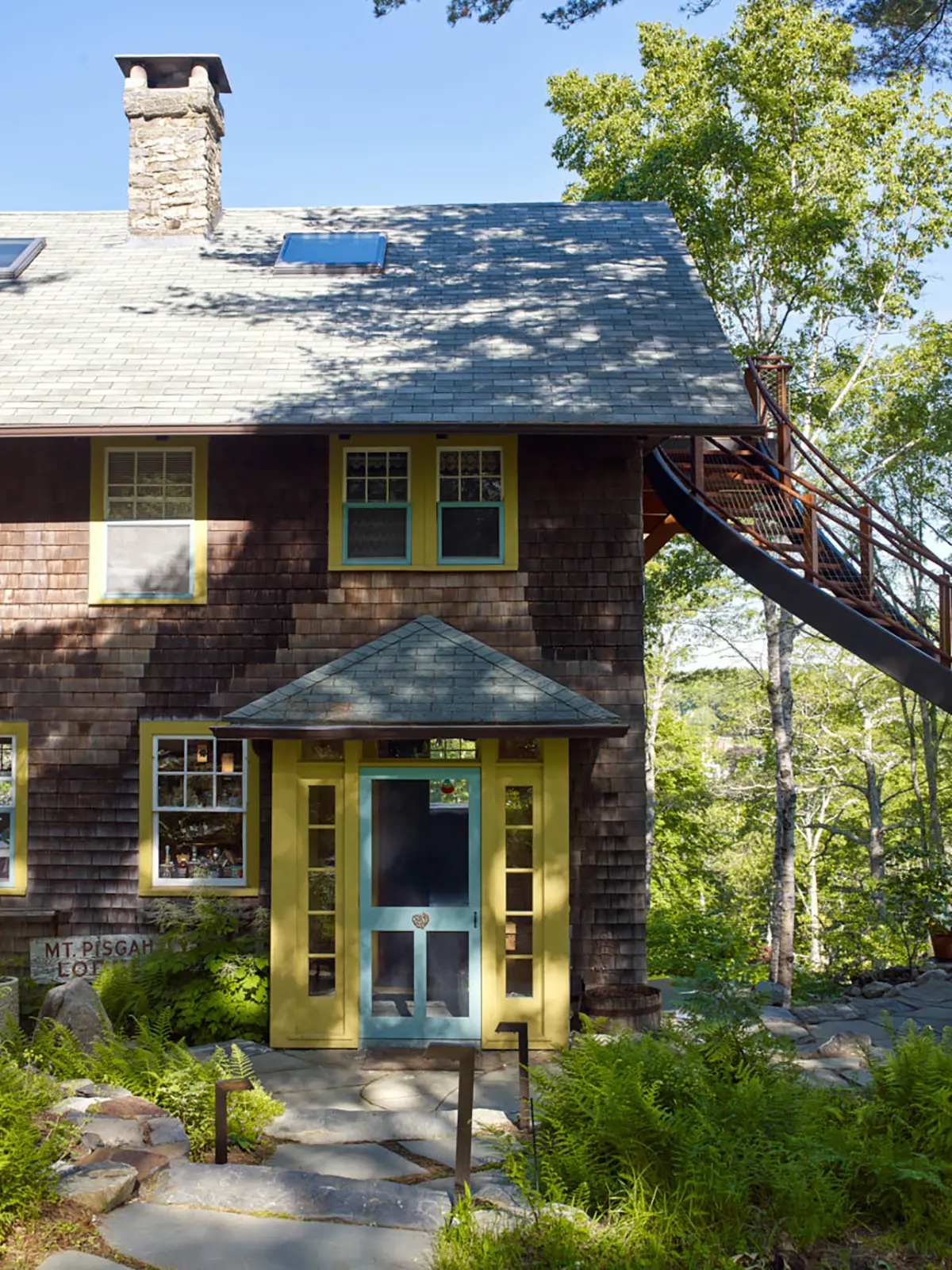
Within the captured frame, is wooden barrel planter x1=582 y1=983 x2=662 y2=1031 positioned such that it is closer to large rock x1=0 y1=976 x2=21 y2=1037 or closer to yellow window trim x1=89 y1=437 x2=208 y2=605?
large rock x1=0 y1=976 x2=21 y2=1037

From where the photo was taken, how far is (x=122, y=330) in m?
11.1

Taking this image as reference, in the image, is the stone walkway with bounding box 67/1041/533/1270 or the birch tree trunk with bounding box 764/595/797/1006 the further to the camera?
the birch tree trunk with bounding box 764/595/797/1006

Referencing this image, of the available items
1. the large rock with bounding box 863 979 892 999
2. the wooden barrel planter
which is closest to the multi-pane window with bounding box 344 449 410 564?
the wooden barrel planter

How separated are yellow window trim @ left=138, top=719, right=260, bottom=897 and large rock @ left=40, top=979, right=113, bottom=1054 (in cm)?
164

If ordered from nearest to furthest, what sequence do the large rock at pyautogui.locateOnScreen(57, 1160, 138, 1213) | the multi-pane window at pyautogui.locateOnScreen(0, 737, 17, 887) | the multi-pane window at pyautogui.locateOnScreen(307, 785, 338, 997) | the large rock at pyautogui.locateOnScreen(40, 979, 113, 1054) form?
the large rock at pyautogui.locateOnScreen(57, 1160, 138, 1213) → the large rock at pyautogui.locateOnScreen(40, 979, 113, 1054) → the multi-pane window at pyautogui.locateOnScreen(307, 785, 338, 997) → the multi-pane window at pyautogui.locateOnScreen(0, 737, 17, 887)

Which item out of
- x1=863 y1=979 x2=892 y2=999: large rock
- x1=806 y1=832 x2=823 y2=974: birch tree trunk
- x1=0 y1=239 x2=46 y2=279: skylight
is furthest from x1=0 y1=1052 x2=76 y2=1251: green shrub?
x1=806 y1=832 x2=823 y2=974: birch tree trunk

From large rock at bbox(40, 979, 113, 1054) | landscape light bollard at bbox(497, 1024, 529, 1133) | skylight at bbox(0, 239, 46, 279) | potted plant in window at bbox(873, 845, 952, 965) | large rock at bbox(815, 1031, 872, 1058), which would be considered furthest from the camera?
potted plant in window at bbox(873, 845, 952, 965)

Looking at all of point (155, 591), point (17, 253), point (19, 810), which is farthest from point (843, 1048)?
point (17, 253)

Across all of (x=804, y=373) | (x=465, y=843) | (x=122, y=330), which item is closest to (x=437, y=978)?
(x=465, y=843)

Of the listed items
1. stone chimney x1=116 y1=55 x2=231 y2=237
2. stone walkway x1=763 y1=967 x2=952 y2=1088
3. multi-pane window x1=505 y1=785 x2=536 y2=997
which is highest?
stone chimney x1=116 y1=55 x2=231 y2=237

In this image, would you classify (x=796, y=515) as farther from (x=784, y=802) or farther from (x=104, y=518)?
(x=104, y=518)

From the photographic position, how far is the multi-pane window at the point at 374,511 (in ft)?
32.6

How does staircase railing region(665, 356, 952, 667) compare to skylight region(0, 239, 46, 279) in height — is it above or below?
below

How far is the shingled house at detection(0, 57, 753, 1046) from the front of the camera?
880cm
